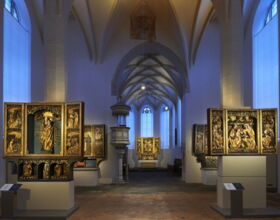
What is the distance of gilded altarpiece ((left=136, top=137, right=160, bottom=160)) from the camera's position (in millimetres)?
40469

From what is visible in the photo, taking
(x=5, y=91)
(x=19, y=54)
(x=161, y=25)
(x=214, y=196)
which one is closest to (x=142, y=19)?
(x=161, y=25)

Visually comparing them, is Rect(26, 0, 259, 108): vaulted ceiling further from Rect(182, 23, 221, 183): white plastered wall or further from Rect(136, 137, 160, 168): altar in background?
Rect(136, 137, 160, 168): altar in background

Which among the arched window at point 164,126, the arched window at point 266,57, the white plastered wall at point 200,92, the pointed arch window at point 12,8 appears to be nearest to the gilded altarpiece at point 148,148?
the arched window at point 164,126

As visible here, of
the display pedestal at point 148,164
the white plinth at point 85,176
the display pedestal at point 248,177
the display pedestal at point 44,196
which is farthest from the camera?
the display pedestal at point 148,164

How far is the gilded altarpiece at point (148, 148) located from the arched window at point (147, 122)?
8.56 ft

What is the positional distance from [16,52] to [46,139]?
6.88 m

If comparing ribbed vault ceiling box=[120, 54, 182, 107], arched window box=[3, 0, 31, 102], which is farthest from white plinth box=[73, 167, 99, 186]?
ribbed vault ceiling box=[120, 54, 182, 107]

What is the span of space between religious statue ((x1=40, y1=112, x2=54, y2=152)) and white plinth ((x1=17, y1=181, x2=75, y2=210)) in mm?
1173

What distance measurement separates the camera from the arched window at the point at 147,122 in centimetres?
4347

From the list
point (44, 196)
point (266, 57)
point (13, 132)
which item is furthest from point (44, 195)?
point (266, 57)

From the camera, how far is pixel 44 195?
11945 mm

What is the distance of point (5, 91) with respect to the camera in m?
15.9

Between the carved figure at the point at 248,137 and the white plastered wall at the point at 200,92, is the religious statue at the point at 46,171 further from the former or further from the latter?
the white plastered wall at the point at 200,92

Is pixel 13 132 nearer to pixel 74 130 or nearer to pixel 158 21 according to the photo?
pixel 74 130
